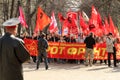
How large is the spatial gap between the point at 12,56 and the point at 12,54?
34mm

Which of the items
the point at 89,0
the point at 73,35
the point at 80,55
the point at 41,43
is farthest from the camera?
the point at 89,0

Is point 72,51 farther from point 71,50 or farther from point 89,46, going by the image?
point 89,46

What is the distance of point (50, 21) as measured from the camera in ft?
78.1

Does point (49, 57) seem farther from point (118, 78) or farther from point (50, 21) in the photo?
point (118, 78)

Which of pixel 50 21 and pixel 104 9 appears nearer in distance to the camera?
pixel 50 21

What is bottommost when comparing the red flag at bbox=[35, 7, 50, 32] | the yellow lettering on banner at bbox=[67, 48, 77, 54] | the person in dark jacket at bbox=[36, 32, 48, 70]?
the yellow lettering on banner at bbox=[67, 48, 77, 54]

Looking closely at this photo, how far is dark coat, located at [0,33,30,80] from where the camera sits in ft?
22.0

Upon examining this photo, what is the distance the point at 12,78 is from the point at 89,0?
4569 cm

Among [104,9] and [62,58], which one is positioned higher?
[104,9]

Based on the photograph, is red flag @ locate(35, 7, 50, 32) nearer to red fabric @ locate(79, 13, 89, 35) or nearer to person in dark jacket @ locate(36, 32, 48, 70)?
red fabric @ locate(79, 13, 89, 35)

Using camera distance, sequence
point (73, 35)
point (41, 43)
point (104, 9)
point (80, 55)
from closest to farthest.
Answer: point (41, 43), point (80, 55), point (73, 35), point (104, 9)

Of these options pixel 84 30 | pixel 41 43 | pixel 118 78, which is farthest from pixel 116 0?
pixel 118 78

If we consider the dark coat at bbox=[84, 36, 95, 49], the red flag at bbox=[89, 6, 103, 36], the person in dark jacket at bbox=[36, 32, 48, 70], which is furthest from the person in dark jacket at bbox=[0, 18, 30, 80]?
the red flag at bbox=[89, 6, 103, 36]

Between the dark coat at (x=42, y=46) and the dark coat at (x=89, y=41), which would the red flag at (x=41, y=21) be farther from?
the dark coat at (x=42, y=46)
